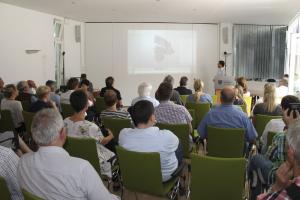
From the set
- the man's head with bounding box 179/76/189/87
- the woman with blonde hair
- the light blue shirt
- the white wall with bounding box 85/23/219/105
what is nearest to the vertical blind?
the white wall with bounding box 85/23/219/105

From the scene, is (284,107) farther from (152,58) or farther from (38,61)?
(152,58)

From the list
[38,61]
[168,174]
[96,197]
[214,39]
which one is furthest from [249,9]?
[96,197]

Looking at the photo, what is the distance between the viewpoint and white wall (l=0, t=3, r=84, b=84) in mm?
7746

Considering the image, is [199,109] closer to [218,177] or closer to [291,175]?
[218,177]

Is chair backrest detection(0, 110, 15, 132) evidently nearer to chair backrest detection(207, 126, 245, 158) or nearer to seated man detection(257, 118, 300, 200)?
chair backrest detection(207, 126, 245, 158)

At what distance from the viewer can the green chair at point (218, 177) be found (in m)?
2.50

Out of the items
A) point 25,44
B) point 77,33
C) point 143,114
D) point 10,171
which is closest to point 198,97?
point 143,114

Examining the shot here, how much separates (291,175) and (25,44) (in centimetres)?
807

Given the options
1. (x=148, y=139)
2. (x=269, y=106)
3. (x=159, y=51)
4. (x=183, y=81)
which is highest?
(x=159, y=51)

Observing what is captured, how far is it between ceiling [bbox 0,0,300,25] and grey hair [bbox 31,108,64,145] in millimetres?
6220

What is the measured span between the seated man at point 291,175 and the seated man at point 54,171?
0.94 meters

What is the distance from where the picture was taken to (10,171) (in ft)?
7.28

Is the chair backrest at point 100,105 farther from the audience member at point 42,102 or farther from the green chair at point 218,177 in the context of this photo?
the green chair at point 218,177

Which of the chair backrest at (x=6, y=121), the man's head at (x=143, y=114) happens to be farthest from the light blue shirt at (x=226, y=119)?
the chair backrest at (x=6, y=121)
